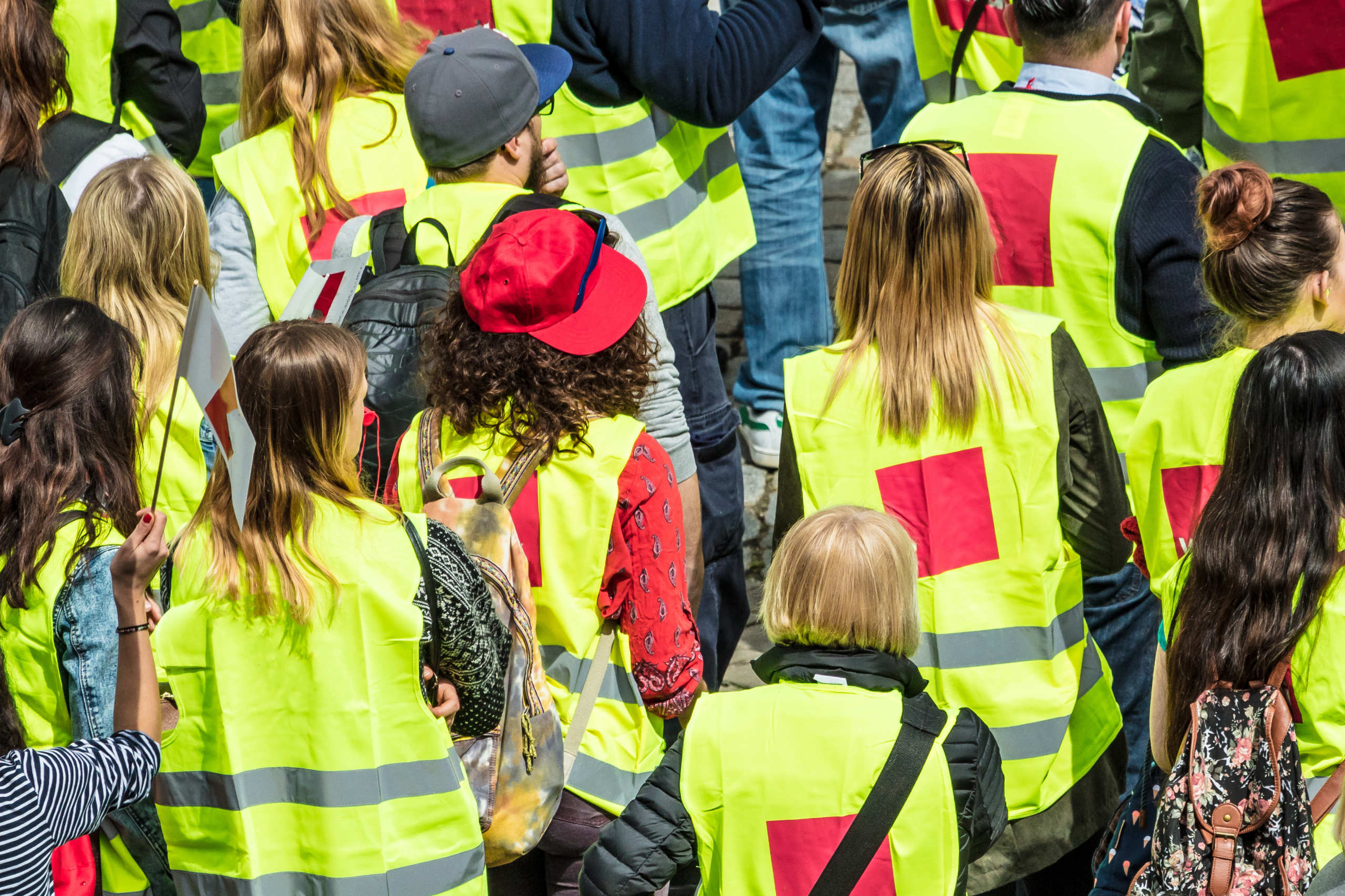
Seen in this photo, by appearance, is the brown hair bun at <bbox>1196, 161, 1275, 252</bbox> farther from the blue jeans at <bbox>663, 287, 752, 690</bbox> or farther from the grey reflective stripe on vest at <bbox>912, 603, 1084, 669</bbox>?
the blue jeans at <bbox>663, 287, 752, 690</bbox>

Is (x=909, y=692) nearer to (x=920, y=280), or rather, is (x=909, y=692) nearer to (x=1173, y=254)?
(x=920, y=280)

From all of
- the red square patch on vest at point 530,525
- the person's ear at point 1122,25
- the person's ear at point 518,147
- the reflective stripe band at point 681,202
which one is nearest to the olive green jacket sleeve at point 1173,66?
the person's ear at point 1122,25

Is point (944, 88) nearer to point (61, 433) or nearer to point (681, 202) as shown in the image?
point (681, 202)

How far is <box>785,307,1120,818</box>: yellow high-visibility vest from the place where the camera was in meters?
2.73

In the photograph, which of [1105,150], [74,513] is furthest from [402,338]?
[1105,150]

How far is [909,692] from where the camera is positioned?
2326 millimetres

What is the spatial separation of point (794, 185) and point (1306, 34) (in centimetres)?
183

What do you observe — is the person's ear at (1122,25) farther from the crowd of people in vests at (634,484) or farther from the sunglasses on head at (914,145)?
the sunglasses on head at (914,145)

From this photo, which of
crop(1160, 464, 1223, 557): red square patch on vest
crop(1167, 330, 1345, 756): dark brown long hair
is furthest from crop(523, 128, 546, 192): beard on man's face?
crop(1167, 330, 1345, 756): dark brown long hair

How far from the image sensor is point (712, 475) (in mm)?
4086

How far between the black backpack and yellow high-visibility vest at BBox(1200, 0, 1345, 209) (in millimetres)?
1694

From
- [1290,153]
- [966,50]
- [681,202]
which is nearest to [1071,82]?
[1290,153]

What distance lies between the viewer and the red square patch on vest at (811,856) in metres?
2.24

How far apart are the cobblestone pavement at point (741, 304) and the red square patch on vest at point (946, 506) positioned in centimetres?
126
